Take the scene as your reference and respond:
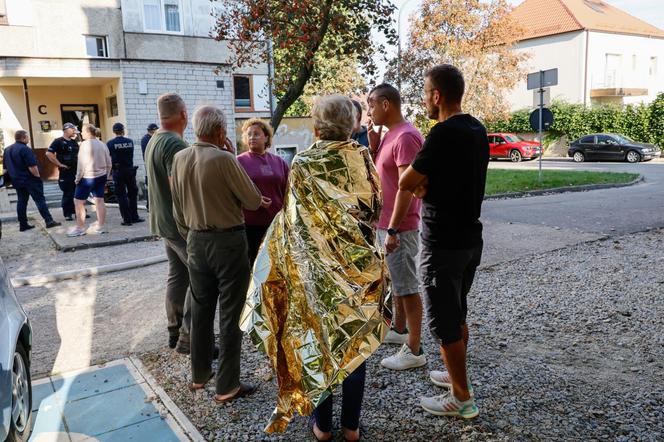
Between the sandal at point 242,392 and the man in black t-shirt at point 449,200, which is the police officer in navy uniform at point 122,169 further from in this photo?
the man in black t-shirt at point 449,200

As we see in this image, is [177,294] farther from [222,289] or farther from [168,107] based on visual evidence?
[168,107]

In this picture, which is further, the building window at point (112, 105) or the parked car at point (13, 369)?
the building window at point (112, 105)

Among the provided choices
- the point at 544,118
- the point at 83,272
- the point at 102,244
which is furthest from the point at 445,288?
the point at 544,118

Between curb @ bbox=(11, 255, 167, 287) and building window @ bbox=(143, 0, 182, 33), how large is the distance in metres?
14.4

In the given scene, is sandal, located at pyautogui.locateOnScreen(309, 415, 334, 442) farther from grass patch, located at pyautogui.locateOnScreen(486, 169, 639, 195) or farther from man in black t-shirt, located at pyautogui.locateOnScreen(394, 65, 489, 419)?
grass patch, located at pyautogui.locateOnScreen(486, 169, 639, 195)

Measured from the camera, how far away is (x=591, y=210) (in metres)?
11.4

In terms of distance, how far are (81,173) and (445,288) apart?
8132 mm

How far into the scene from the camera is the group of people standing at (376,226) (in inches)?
118

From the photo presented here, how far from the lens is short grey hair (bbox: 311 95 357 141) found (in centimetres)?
295

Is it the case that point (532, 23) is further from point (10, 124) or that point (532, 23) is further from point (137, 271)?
point (137, 271)

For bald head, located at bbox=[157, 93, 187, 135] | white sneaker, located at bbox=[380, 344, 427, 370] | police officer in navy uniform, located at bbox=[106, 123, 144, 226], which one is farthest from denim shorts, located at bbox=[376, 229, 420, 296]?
police officer in navy uniform, located at bbox=[106, 123, 144, 226]

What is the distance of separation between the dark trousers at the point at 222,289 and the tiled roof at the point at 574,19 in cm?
3787

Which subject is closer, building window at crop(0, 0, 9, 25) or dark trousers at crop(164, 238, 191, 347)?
dark trousers at crop(164, 238, 191, 347)

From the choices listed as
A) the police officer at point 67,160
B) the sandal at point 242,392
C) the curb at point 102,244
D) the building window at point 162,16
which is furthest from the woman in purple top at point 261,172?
the building window at point 162,16
